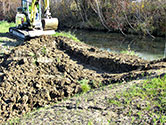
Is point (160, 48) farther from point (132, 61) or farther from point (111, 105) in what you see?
point (111, 105)

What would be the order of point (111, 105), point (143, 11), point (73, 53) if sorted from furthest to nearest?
point (143, 11)
point (73, 53)
point (111, 105)

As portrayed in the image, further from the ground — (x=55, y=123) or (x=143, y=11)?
(x=143, y=11)

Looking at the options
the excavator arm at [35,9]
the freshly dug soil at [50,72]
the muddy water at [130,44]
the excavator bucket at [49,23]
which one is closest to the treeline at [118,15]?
the muddy water at [130,44]

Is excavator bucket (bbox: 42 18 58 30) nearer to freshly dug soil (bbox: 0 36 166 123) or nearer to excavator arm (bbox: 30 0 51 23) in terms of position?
excavator arm (bbox: 30 0 51 23)

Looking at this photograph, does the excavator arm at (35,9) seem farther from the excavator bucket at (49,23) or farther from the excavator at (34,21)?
the excavator bucket at (49,23)

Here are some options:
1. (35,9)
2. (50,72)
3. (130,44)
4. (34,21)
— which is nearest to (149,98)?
(50,72)

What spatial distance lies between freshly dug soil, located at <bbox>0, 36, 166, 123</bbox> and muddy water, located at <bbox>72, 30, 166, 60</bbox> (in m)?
4.21

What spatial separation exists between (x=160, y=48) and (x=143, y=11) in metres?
5.08

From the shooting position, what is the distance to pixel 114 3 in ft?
72.7

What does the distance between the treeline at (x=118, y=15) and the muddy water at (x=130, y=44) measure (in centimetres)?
89

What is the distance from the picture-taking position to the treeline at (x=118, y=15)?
65.1ft

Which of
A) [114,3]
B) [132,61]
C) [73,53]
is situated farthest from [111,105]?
[114,3]

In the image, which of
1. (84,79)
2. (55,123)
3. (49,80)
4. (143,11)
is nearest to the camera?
(55,123)

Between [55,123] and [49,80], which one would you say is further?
[49,80]
